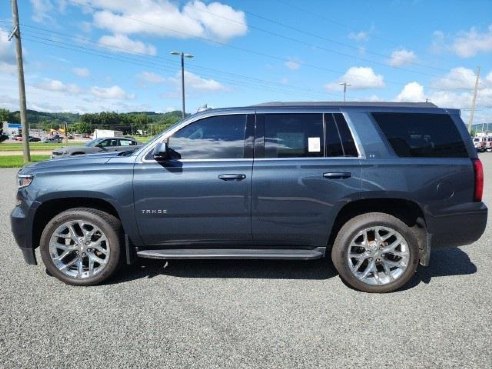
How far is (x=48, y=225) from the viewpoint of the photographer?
3.79 metres

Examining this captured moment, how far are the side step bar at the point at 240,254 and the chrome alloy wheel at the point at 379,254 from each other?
13.9 inches

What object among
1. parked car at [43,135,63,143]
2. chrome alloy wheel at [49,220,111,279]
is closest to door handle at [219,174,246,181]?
chrome alloy wheel at [49,220,111,279]

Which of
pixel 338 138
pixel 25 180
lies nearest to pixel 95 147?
pixel 25 180

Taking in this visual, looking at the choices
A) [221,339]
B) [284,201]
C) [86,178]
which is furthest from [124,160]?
[221,339]

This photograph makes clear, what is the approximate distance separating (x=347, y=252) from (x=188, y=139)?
196 cm

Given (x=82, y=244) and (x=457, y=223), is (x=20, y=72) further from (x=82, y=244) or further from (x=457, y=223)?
(x=457, y=223)

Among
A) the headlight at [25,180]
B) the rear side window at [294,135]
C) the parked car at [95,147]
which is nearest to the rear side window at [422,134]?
the rear side window at [294,135]

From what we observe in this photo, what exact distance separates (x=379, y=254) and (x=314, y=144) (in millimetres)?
1269

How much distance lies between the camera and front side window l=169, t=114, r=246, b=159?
3.75 metres

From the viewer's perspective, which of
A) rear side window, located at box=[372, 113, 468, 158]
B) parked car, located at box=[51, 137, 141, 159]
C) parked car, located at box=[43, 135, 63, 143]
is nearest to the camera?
rear side window, located at box=[372, 113, 468, 158]

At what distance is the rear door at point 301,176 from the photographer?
3623 millimetres

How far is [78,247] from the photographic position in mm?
3828

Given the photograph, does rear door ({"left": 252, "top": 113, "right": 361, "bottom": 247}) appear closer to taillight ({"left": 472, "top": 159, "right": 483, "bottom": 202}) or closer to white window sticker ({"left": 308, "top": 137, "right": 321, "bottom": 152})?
white window sticker ({"left": 308, "top": 137, "right": 321, "bottom": 152})

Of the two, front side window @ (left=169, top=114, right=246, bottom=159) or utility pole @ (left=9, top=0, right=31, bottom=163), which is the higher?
utility pole @ (left=9, top=0, right=31, bottom=163)
